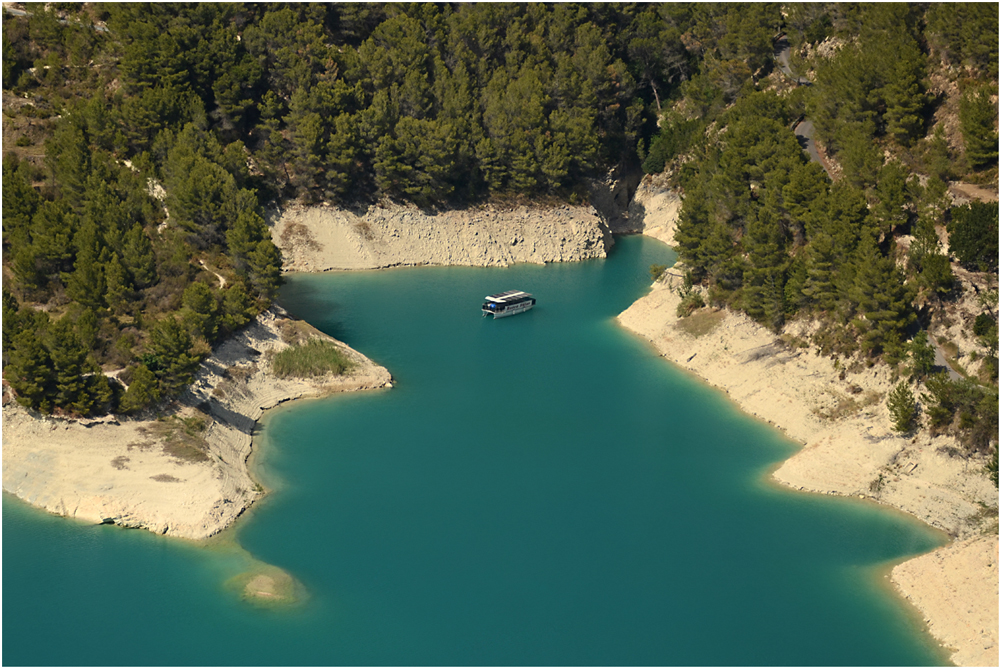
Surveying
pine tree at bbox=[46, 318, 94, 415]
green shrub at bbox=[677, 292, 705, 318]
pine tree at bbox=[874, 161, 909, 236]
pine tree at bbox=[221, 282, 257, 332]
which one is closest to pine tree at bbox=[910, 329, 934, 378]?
pine tree at bbox=[874, 161, 909, 236]

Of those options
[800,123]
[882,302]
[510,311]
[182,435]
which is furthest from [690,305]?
[182,435]

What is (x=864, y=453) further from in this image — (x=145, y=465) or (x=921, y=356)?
(x=145, y=465)

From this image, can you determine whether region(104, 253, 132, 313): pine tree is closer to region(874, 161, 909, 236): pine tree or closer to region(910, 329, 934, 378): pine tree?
region(910, 329, 934, 378): pine tree

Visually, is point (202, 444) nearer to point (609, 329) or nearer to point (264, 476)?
point (264, 476)

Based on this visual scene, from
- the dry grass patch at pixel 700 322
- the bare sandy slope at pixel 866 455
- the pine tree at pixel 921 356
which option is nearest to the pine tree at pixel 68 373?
the bare sandy slope at pixel 866 455

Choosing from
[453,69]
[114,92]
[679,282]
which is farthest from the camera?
[453,69]

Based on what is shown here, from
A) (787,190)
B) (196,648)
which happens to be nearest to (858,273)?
(787,190)
